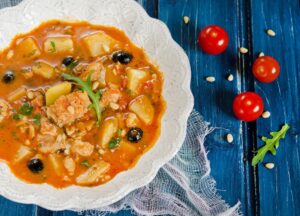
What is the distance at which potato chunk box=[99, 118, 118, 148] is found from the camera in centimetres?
486

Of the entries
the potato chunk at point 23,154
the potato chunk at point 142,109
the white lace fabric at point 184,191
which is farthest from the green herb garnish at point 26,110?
the white lace fabric at point 184,191

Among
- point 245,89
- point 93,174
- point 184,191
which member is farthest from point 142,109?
point 245,89

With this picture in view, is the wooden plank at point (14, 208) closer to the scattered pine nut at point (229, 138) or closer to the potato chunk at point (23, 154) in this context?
the potato chunk at point (23, 154)

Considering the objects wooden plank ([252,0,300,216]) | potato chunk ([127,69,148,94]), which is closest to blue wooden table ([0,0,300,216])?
wooden plank ([252,0,300,216])

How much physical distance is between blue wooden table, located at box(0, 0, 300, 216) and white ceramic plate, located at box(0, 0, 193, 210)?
39 cm

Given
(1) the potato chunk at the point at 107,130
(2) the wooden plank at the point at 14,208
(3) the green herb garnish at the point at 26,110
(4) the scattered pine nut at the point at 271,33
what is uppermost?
(4) the scattered pine nut at the point at 271,33

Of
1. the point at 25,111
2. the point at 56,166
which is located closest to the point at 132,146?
the point at 56,166

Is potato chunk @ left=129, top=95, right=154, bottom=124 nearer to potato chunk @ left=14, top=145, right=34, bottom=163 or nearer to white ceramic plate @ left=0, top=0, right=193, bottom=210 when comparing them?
white ceramic plate @ left=0, top=0, right=193, bottom=210

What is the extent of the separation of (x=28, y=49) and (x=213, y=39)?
5.76ft

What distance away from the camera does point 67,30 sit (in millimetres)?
5309

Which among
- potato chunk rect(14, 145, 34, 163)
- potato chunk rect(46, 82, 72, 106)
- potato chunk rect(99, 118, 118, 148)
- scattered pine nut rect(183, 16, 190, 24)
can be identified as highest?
scattered pine nut rect(183, 16, 190, 24)

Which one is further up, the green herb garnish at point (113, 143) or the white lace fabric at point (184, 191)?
the green herb garnish at point (113, 143)

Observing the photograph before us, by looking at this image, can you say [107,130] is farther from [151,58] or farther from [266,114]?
[266,114]

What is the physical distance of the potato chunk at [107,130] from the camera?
15.9 ft
